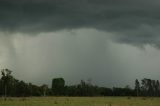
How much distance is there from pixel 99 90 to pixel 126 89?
14.2 meters

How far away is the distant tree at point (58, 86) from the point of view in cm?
17399

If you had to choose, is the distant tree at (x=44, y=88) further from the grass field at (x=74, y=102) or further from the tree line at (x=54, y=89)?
the grass field at (x=74, y=102)

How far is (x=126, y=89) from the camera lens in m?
181

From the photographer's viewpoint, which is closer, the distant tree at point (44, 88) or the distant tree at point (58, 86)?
the distant tree at point (44, 88)

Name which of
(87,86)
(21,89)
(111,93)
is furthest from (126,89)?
(21,89)

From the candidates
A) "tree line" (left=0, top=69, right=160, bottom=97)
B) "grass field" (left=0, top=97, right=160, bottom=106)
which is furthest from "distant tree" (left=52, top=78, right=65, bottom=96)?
"grass field" (left=0, top=97, right=160, bottom=106)

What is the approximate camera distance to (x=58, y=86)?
591 ft

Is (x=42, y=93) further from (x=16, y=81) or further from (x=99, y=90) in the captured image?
(x=99, y=90)

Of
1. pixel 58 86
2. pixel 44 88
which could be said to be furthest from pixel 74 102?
pixel 58 86

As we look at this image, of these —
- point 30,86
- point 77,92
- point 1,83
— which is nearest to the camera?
point 1,83

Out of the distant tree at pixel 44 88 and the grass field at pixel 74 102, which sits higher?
the distant tree at pixel 44 88

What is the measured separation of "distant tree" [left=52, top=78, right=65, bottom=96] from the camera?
174m

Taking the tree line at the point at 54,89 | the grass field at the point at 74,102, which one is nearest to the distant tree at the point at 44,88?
the tree line at the point at 54,89

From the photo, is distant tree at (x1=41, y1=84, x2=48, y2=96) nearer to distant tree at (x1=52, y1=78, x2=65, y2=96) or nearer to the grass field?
distant tree at (x1=52, y1=78, x2=65, y2=96)
